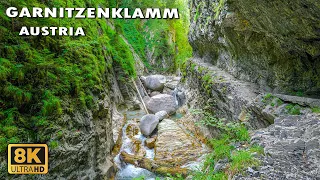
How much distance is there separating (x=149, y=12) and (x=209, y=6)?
23.1ft

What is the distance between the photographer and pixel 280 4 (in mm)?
4801

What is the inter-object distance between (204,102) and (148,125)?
3190 millimetres

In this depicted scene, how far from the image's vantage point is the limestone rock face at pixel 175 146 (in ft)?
28.8

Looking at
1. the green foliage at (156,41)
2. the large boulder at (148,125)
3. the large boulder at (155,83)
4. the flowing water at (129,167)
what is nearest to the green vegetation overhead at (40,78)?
the flowing water at (129,167)

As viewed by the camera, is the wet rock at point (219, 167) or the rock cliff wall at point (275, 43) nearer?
the wet rock at point (219, 167)

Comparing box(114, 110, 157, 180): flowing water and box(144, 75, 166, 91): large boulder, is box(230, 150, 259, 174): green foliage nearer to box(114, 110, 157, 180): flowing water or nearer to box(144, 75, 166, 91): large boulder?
box(114, 110, 157, 180): flowing water

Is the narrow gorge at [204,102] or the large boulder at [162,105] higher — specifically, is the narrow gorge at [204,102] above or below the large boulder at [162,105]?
above

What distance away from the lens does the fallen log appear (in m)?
7.84

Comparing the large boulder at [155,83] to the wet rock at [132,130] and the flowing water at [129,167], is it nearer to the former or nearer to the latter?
the wet rock at [132,130]

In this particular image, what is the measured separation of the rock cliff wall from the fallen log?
4342 mm

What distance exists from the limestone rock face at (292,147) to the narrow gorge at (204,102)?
2cm

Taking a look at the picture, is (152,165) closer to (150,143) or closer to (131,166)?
(131,166)

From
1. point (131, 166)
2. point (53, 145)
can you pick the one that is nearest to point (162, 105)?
point (131, 166)

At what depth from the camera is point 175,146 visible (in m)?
9.52
